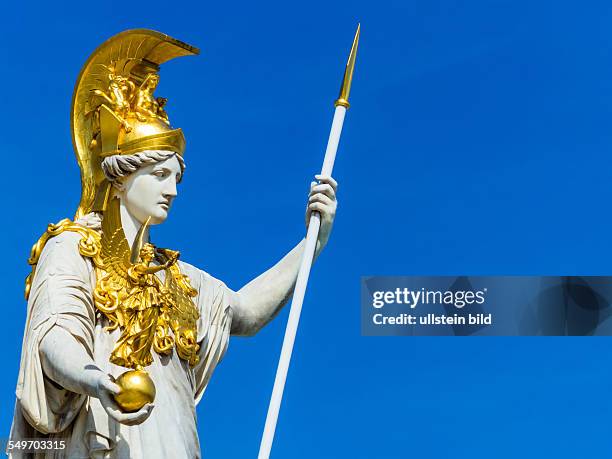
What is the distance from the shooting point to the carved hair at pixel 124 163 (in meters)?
12.2

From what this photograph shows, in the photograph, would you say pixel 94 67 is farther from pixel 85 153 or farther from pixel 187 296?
pixel 187 296

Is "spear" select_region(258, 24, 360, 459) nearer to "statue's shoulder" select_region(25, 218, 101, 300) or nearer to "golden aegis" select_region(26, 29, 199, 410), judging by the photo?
"golden aegis" select_region(26, 29, 199, 410)

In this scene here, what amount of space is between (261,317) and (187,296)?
72 centimetres

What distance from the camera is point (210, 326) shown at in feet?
41.0

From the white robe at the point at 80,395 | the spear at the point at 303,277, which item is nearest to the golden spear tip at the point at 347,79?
the spear at the point at 303,277

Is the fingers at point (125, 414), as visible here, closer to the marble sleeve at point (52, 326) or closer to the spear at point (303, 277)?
the marble sleeve at point (52, 326)

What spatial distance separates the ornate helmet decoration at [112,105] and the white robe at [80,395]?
2.09 feet

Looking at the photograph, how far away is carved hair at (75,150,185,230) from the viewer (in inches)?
480

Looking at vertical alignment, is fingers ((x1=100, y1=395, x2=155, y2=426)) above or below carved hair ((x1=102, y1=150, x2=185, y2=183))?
below

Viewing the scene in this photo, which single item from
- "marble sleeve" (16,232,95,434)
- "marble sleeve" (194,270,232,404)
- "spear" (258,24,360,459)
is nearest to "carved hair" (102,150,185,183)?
"marble sleeve" (16,232,95,434)

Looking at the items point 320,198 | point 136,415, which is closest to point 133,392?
point 136,415

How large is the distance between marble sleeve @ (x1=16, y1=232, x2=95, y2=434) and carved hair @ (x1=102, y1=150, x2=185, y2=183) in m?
0.79

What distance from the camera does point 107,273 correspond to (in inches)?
475

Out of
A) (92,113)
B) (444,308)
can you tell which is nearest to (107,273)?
A: (92,113)
